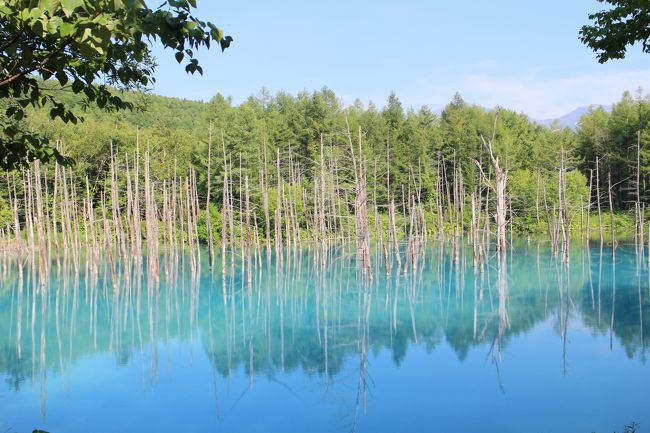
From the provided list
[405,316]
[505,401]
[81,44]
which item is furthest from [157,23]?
[405,316]

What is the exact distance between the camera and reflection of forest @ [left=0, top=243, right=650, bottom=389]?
13.7m

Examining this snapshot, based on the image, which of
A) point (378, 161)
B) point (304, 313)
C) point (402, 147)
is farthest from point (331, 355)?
point (402, 147)

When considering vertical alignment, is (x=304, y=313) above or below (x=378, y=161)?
below

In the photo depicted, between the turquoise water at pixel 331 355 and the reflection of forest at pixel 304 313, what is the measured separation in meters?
0.08

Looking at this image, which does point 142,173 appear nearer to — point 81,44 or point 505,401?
point 505,401

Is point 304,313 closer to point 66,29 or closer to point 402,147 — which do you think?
point 66,29

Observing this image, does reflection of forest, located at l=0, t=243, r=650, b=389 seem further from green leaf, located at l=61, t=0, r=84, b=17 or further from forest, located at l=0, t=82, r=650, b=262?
forest, located at l=0, t=82, r=650, b=262

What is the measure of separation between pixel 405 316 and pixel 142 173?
3101 cm

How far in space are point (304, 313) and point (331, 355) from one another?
505 cm

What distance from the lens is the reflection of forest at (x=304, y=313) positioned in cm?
1373

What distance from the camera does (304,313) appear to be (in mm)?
18094

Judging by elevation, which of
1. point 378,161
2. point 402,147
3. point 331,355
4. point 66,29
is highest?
point 402,147

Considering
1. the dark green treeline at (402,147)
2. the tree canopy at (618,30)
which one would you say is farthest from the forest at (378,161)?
the tree canopy at (618,30)

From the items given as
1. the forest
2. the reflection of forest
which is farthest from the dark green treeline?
the reflection of forest
